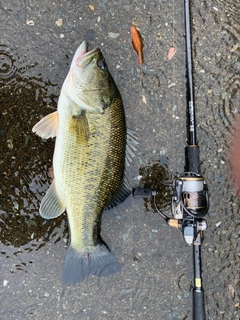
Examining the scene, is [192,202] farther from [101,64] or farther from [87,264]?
[101,64]

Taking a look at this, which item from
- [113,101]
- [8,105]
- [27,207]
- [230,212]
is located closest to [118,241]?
[27,207]

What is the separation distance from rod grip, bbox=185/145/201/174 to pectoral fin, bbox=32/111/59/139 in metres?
0.96

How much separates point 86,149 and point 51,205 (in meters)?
0.49

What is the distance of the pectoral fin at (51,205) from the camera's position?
96.0 inches

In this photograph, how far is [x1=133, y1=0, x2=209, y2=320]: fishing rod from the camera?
2.38m

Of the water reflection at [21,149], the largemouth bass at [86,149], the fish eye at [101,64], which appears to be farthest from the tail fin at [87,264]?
the fish eye at [101,64]

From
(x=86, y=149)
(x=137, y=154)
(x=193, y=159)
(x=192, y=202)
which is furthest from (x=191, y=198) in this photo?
(x=86, y=149)

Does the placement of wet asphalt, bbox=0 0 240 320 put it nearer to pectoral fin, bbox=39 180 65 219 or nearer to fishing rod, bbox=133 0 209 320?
fishing rod, bbox=133 0 209 320

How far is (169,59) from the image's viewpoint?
2.76m

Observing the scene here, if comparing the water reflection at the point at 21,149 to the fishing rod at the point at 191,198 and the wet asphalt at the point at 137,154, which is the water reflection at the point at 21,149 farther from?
the fishing rod at the point at 191,198

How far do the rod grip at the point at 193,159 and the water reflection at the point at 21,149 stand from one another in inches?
39.5

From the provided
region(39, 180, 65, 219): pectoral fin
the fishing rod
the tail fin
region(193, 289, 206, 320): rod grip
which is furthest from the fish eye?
region(193, 289, 206, 320): rod grip

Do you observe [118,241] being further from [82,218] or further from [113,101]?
[113,101]

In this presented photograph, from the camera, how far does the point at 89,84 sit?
7.55 ft
